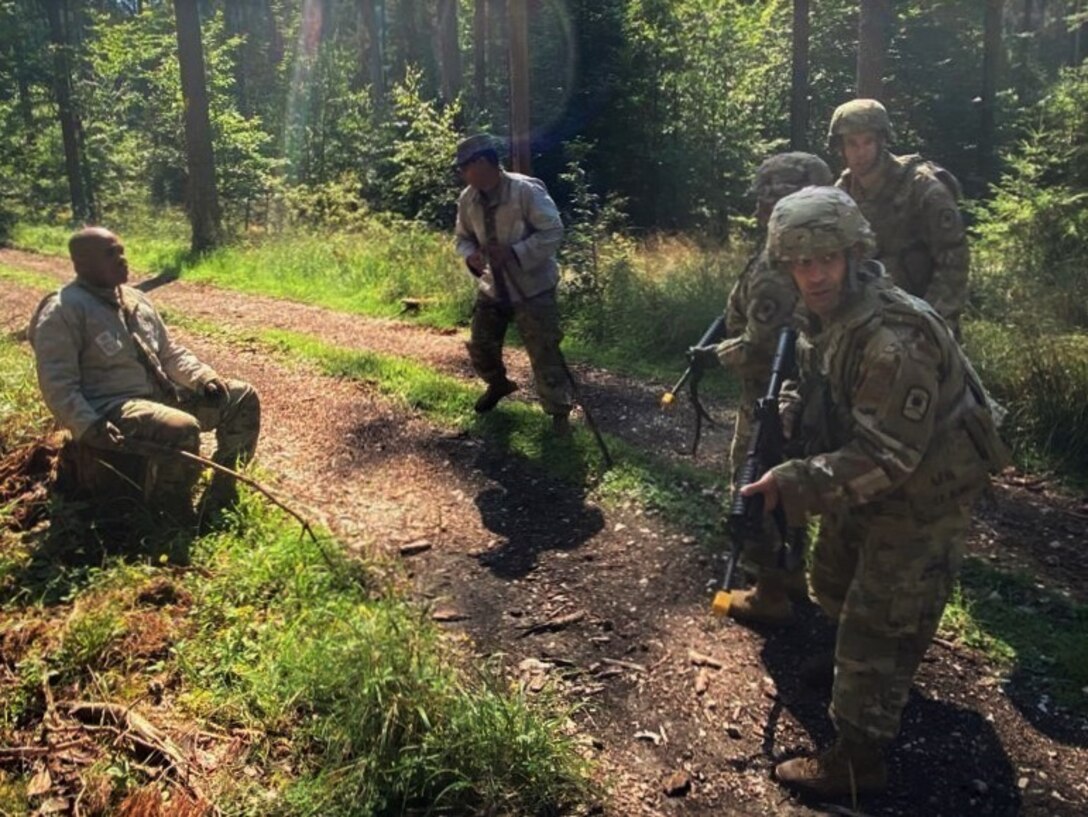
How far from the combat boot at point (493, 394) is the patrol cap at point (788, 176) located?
3.16 meters

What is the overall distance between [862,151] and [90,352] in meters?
4.10

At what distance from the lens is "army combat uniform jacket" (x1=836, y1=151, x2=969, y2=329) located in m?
4.38

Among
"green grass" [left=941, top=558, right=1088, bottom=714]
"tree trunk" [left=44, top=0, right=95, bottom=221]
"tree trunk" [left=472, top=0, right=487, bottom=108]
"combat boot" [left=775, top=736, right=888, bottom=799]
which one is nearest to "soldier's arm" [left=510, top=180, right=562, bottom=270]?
"green grass" [left=941, top=558, right=1088, bottom=714]

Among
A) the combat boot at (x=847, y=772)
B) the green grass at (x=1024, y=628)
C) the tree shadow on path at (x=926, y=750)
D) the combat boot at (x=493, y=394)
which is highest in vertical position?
the combat boot at (x=493, y=394)

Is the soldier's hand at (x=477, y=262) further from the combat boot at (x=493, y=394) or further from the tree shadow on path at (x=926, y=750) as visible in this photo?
the tree shadow on path at (x=926, y=750)

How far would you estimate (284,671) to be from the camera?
352 centimetres

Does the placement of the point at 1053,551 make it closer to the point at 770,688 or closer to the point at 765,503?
the point at 770,688

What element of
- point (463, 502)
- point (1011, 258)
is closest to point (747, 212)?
point (1011, 258)

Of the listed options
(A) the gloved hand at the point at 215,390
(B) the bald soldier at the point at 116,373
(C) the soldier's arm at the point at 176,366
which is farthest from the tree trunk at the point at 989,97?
(B) the bald soldier at the point at 116,373

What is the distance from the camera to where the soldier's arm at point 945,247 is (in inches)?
172

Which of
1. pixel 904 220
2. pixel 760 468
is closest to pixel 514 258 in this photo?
pixel 904 220

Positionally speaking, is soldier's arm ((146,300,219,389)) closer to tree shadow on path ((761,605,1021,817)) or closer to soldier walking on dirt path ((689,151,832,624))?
soldier walking on dirt path ((689,151,832,624))

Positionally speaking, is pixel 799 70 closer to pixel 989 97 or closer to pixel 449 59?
pixel 989 97

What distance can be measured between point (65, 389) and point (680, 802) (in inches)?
142
